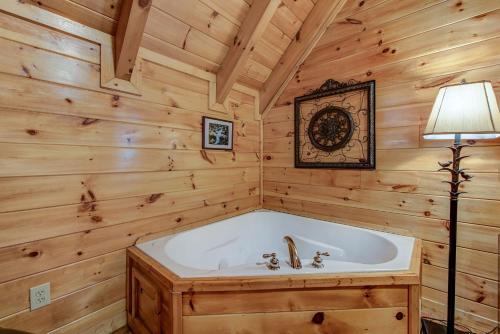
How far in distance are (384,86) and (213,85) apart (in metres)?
1.45

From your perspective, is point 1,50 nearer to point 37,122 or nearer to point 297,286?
point 37,122

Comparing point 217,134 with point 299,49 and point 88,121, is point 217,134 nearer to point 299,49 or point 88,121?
point 88,121

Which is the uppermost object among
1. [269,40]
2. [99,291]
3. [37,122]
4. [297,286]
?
[269,40]

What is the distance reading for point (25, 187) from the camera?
47.2 inches

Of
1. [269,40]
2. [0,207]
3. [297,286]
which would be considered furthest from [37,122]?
[269,40]

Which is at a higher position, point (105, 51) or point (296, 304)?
point (105, 51)

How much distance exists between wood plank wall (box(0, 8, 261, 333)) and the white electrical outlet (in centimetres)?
3

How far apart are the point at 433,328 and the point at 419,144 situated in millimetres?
1265

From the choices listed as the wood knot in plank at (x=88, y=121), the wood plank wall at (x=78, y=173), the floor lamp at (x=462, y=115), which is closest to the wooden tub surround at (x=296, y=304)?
the floor lamp at (x=462, y=115)

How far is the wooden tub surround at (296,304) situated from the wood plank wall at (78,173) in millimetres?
647

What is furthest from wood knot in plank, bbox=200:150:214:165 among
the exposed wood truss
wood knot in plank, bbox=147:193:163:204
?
wood knot in plank, bbox=147:193:163:204

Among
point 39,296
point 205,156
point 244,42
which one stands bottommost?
point 39,296

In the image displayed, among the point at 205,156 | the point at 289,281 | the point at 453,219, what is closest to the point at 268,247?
the point at 205,156

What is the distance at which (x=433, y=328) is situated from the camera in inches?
60.7
